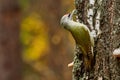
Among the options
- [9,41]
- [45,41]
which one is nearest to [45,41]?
[45,41]

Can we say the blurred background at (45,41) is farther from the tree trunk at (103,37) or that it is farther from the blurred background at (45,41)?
the tree trunk at (103,37)

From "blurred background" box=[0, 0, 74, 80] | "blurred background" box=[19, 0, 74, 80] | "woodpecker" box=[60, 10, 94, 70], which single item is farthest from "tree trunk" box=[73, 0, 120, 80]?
"blurred background" box=[19, 0, 74, 80]

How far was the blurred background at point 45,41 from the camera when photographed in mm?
8734

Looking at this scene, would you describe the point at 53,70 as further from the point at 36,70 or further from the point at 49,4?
the point at 49,4

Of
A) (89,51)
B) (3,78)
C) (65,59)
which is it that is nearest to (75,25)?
(89,51)

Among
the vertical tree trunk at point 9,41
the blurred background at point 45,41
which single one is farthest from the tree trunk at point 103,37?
the blurred background at point 45,41

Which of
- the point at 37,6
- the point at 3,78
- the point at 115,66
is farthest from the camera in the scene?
the point at 37,6

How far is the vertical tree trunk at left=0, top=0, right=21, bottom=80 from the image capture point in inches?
246

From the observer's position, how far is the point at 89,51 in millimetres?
1562

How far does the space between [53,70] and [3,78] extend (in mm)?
2724

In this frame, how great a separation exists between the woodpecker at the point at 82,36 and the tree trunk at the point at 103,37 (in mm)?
22

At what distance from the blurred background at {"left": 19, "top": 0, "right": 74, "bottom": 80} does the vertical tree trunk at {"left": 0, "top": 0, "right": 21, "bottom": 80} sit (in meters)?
1.81

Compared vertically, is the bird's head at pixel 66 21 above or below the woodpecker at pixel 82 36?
above

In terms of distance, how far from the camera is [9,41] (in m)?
6.47
